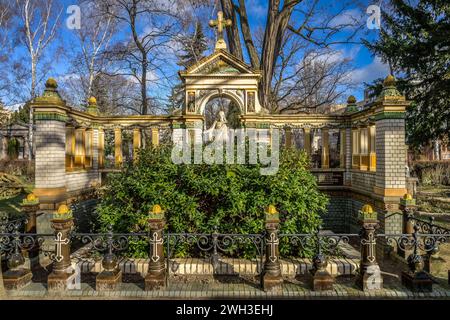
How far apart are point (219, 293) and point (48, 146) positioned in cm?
614

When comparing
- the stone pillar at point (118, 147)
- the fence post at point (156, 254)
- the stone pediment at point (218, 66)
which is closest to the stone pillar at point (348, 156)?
the stone pediment at point (218, 66)

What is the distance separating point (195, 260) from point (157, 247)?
41.0 inches

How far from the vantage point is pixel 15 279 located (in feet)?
16.0

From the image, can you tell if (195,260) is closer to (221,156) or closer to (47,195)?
(221,156)

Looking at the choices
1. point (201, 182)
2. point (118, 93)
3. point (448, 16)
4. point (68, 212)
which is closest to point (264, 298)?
point (201, 182)

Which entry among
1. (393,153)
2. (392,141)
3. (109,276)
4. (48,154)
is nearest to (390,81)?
(392,141)

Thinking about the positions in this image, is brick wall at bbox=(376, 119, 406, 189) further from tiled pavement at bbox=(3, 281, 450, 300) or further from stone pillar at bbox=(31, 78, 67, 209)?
stone pillar at bbox=(31, 78, 67, 209)

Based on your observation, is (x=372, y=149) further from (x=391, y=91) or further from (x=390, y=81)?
(x=390, y=81)

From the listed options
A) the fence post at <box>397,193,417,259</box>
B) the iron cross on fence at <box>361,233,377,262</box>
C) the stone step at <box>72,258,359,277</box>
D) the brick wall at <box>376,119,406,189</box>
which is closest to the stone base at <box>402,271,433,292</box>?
the iron cross on fence at <box>361,233,377,262</box>

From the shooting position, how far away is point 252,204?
5961 mm

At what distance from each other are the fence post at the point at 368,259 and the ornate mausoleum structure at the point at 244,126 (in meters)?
3.12

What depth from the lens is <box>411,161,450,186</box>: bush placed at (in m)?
21.3

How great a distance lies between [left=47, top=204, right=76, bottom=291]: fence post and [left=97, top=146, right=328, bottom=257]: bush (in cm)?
118

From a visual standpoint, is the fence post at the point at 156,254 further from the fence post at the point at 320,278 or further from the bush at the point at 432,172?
the bush at the point at 432,172
